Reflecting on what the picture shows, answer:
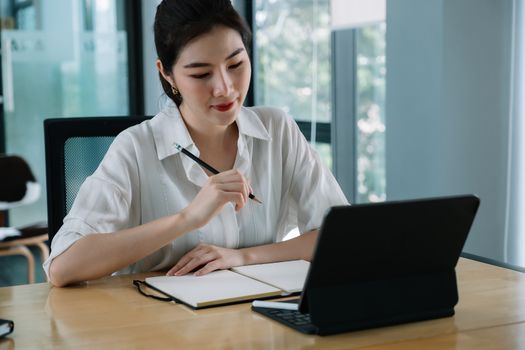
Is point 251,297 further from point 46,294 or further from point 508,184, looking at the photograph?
point 508,184

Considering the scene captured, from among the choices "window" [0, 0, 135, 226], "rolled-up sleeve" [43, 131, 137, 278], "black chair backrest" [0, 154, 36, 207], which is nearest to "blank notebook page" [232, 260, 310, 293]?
"rolled-up sleeve" [43, 131, 137, 278]

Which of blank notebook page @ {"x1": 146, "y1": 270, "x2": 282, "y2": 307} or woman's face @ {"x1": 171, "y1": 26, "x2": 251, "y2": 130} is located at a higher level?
woman's face @ {"x1": 171, "y1": 26, "x2": 251, "y2": 130}

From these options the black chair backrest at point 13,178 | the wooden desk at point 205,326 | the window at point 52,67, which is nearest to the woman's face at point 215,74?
the wooden desk at point 205,326

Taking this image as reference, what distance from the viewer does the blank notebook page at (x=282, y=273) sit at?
155 cm

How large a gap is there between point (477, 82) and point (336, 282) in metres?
1.75

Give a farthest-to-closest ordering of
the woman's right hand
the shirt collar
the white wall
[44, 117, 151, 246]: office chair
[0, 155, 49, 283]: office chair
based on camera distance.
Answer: [0, 155, 49, 283]: office chair, the white wall, [44, 117, 151, 246]: office chair, the shirt collar, the woman's right hand

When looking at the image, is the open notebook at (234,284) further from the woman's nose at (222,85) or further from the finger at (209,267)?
the woman's nose at (222,85)

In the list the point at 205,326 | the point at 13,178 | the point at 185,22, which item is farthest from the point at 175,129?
the point at 13,178

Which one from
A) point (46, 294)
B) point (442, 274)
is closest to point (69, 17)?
point (46, 294)

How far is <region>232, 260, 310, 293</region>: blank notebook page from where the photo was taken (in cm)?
155

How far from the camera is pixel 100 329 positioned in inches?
52.2

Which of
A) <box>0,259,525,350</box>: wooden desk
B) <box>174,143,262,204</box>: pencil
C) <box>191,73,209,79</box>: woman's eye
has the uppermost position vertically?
<box>191,73,209,79</box>: woman's eye

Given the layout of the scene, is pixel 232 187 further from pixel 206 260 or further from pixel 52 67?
pixel 52 67

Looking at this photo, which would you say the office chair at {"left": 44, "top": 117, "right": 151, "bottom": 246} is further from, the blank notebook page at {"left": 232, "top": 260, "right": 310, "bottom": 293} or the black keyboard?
the black keyboard
